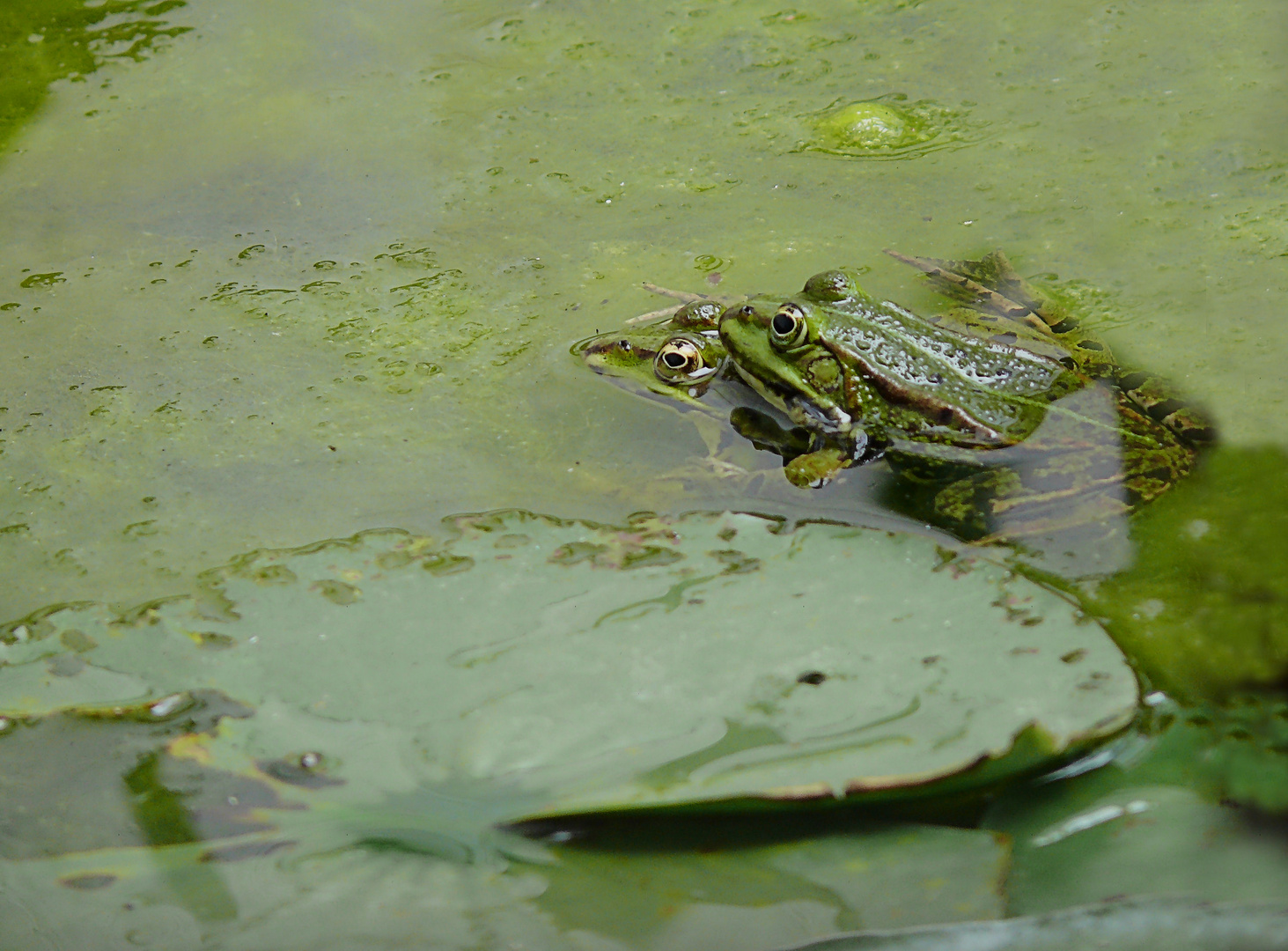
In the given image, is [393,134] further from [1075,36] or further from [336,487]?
[1075,36]

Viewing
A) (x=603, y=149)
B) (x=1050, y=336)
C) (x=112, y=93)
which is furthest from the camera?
(x=112, y=93)

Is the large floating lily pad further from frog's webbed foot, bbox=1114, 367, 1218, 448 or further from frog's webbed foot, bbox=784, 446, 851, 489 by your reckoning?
frog's webbed foot, bbox=1114, 367, 1218, 448

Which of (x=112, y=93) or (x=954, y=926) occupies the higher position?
(x=112, y=93)

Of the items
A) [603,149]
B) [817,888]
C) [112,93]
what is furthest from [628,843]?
[112,93]

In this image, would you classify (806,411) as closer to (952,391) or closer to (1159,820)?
(952,391)

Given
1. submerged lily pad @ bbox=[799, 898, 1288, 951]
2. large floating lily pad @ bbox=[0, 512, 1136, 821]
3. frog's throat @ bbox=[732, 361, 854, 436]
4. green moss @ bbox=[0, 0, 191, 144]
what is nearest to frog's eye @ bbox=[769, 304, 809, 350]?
frog's throat @ bbox=[732, 361, 854, 436]

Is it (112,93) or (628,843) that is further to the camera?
(112,93)
